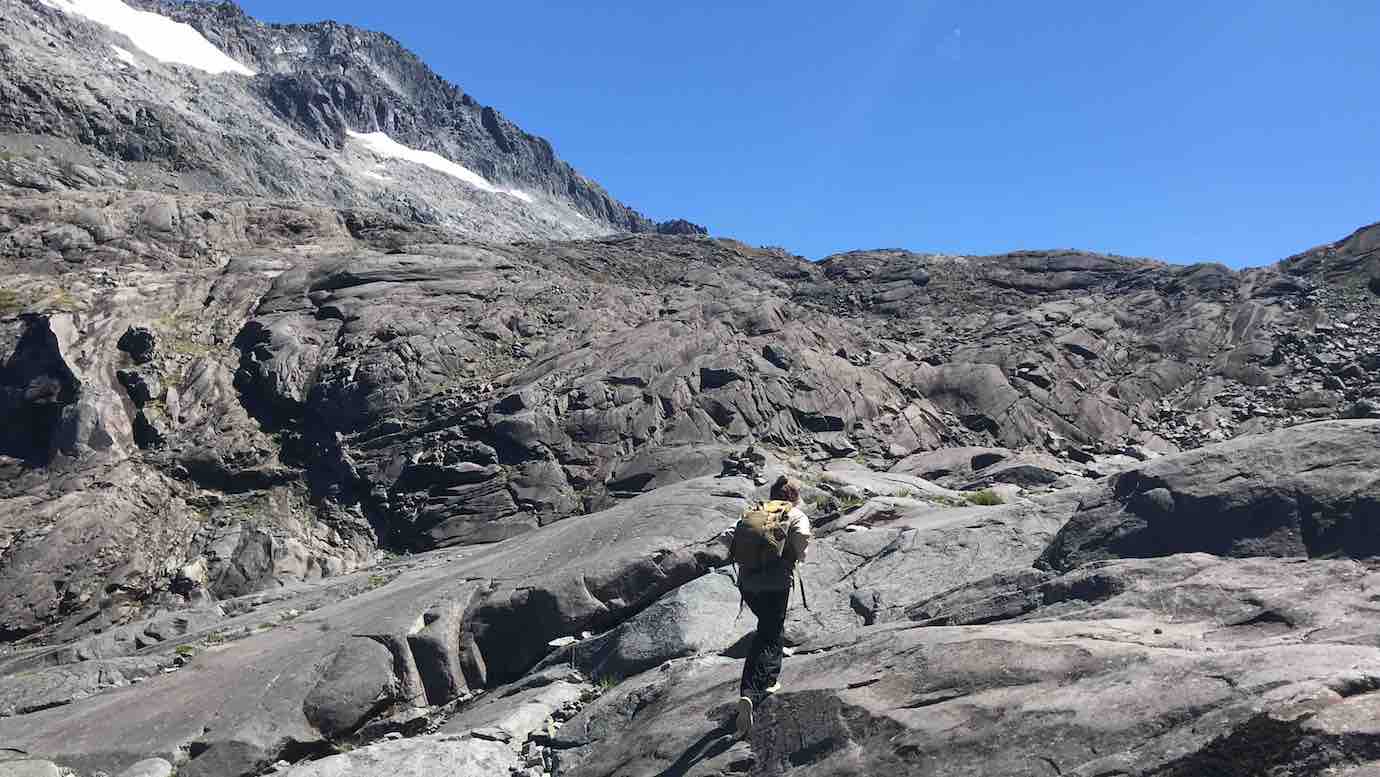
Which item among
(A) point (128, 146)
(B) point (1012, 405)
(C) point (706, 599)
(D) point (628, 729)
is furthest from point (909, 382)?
(A) point (128, 146)

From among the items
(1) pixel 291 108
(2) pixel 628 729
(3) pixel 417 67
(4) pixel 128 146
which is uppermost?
(3) pixel 417 67

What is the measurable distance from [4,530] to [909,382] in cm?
3510

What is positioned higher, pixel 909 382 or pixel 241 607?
pixel 909 382

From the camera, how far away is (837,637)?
12031 mm

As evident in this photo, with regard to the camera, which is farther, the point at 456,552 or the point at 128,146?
the point at 128,146

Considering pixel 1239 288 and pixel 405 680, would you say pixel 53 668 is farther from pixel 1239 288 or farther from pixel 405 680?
pixel 1239 288

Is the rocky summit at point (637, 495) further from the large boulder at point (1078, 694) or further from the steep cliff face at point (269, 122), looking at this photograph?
the steep cliff face at point (269, 122)

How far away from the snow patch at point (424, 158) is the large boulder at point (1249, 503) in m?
139

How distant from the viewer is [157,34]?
13462 centimetres

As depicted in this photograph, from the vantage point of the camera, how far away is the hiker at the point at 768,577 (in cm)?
973

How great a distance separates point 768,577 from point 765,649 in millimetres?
794

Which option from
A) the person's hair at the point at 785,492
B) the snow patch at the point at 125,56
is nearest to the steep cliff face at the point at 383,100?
the snow patch at the point at 125,56

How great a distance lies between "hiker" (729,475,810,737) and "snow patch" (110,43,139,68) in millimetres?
129058

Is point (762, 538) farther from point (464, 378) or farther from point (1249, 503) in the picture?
point (464, 378)
